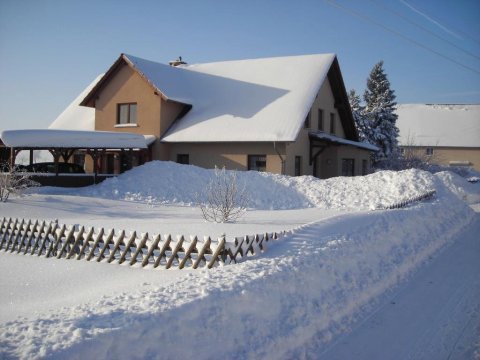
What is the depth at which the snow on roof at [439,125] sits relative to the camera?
5491cm

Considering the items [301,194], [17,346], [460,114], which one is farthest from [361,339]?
[460,114]

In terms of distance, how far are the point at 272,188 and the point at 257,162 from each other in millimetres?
4909

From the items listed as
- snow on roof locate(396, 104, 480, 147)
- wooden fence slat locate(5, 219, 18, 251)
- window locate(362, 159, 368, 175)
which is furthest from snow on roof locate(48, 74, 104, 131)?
snow on roof locate(396, 104, 480, 147)

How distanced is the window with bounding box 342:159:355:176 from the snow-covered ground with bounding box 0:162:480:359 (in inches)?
693

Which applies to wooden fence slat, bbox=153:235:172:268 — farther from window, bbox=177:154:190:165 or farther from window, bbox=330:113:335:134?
window, bbox=330:113:335:134

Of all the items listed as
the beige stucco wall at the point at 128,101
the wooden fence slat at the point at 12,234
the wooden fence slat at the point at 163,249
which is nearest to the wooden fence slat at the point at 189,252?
the wooden fence slat at the point at 163,249

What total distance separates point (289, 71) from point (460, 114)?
40156 millimetres

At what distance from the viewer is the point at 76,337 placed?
413cm

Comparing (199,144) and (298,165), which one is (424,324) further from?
(199,144)

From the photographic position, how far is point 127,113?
93.2ft

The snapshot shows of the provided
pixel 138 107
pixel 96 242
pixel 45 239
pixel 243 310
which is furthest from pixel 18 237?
pixel 138 107

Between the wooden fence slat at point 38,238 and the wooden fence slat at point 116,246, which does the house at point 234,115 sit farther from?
the wooden fence slat at point 116,246

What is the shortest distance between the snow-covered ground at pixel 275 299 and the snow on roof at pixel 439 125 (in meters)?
46.4

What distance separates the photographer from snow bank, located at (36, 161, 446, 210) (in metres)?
18.8
